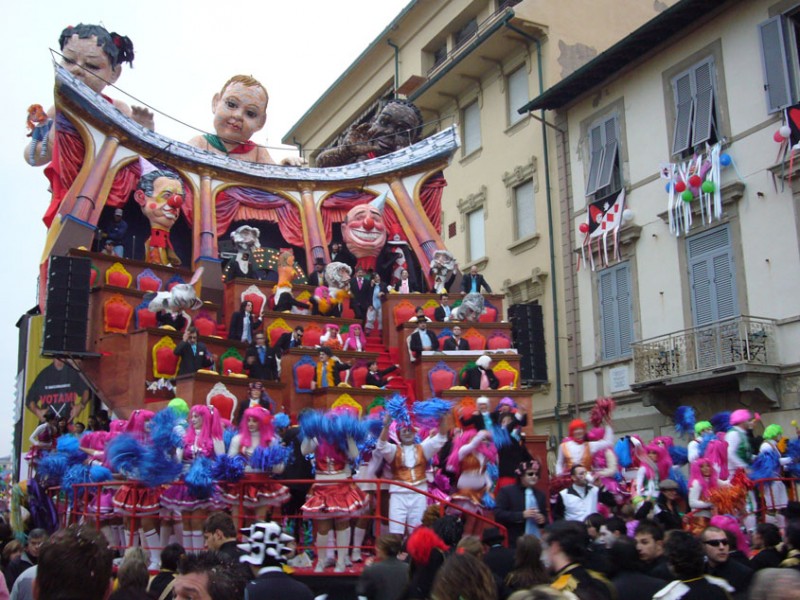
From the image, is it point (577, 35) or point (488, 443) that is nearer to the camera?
point (488, 443)

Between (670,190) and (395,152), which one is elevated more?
(395,152)

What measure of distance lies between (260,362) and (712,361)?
33.8ft

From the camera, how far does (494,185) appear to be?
95.7ft

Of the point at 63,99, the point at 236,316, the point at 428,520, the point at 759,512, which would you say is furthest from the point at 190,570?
the point at 63,99

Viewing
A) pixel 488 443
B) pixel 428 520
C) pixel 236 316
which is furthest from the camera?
pixel 236 316

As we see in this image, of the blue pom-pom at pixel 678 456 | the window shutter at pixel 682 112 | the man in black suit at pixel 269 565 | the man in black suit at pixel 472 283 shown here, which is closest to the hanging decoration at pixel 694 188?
the window shutter at pixel 682 112

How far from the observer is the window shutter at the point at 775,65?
19.2m

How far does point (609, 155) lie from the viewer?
24.3m

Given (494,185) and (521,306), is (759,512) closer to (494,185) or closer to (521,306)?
(521,306)

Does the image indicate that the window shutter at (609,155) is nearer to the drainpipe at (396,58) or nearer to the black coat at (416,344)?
the black coat at (416,344)

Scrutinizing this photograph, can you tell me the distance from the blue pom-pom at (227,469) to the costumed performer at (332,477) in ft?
2.75

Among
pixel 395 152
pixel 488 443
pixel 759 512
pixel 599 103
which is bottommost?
pixel 759 512

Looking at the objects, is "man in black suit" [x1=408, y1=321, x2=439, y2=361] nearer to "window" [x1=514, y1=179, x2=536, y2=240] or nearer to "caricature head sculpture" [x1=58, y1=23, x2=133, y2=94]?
"caricature head sculpture" [x1=58, y1=23, x2=133, y2=94]

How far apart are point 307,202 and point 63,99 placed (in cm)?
619
